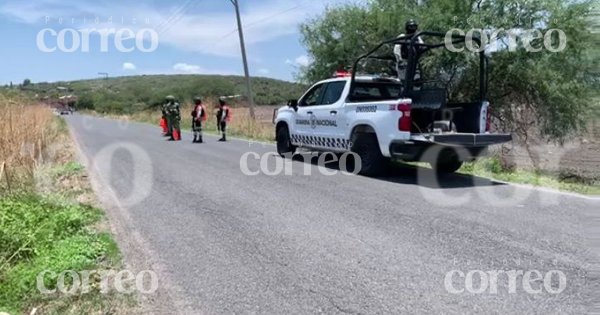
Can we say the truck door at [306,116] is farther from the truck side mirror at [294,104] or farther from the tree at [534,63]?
the tree at [534,63]

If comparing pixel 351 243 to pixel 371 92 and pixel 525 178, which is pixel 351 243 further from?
pixel 371 92

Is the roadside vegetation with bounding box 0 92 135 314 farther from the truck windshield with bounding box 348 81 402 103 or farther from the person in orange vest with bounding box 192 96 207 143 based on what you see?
the person in orange vest with bounding box 192 96 207 143

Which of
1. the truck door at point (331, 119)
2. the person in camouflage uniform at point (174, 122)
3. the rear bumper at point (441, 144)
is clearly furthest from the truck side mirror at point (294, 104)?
the person in camouflage uniform at point (174, 122)

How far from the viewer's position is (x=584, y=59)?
46.9ft

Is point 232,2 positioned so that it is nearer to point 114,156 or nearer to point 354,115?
point 114,156

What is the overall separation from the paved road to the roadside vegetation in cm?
30

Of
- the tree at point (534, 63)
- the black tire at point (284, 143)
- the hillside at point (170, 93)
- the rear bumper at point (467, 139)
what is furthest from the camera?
the hillside at point (170, 93)

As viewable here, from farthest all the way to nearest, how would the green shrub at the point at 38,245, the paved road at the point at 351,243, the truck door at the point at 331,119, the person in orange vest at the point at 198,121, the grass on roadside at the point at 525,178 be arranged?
the person in orange vest at the point at 198,121
the truck door at the point at 331,119
the grass on roadside at the point at 525,178
the green shrub at the point at 38,245
the paved road at the point at 351,243

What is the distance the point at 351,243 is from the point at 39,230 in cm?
322

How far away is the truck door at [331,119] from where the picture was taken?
1074cm

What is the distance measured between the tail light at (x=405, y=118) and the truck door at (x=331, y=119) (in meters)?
1.78

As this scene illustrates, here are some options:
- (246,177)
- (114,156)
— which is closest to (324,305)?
(246,177)

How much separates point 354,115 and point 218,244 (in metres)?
5.43

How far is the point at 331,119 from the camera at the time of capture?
36.2ft
